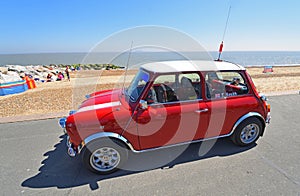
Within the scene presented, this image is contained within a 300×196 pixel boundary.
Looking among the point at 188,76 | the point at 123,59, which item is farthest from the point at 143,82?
the point at 188,76

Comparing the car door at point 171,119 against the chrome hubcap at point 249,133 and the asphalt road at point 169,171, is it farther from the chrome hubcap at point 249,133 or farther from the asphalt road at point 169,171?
the chrome hubcap at point 249,133

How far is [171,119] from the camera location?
115 inches

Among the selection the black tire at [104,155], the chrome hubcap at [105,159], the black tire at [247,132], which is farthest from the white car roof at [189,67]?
the chrome hubcap at [105,159]

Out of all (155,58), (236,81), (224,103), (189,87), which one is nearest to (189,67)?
(189,87)

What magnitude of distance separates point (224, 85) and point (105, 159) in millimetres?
2756

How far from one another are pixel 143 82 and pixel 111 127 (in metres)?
0.96

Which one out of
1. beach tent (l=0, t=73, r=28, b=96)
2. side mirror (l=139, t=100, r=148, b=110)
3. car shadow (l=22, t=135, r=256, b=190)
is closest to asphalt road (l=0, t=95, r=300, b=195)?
car shadow (l=22, t=135, r=256, b=190)

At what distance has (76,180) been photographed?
275 centimetres

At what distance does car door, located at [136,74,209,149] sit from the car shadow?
1.22 ft

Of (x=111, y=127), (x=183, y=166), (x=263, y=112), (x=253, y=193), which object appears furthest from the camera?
(x=263, y=112)

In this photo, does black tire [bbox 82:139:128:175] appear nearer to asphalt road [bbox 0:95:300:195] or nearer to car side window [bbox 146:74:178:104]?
asphalt road [bbox 0:95:300:195]

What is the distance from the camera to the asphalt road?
8.27 feet

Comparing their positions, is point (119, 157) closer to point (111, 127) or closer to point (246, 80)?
point (111, 127)

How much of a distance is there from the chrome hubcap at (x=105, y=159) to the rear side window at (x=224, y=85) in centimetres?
200
